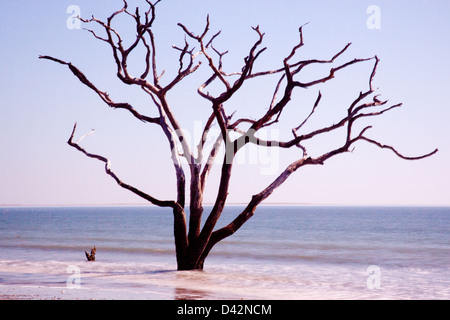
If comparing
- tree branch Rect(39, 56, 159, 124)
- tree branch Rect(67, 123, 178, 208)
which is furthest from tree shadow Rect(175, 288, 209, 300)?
tree branch Rect(39, 56, 159, 124)

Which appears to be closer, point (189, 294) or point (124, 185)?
point (189, 294)

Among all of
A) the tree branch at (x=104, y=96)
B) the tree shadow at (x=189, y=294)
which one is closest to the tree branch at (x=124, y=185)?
the tree branch at (x=104, y=96)

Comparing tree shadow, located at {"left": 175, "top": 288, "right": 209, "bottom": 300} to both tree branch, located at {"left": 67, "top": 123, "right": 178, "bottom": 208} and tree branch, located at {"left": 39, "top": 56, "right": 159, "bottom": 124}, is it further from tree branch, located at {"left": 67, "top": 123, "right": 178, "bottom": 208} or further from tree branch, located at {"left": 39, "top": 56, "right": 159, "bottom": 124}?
tree branch, located at {"left": 39, "top": 56, "right": 159, "bottom": 124}

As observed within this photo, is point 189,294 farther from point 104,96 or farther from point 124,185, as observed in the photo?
point 104,96

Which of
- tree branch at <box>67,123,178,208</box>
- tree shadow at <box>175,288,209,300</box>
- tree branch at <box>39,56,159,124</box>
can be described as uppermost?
tree branch at <box>39,56,159,124</box>

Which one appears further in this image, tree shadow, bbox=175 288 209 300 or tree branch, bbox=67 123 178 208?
tree branch, bbox=67 123 178 208

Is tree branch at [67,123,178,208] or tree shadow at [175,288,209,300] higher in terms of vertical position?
tree branch at [67,123,178,208]

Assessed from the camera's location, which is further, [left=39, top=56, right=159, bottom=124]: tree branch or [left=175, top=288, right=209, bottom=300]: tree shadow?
[left=39, top=56, right=159, bottom=124]: tree branch

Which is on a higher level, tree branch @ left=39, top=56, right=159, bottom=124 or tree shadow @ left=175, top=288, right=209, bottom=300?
tree branch @ left=39, top=56, right=159, bottom=124

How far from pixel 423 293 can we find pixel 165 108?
7.51 meters

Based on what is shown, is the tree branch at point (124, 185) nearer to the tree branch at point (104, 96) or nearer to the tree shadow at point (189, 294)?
the tree branch at point (104, 96)

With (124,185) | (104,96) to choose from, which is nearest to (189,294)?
(124,185)
